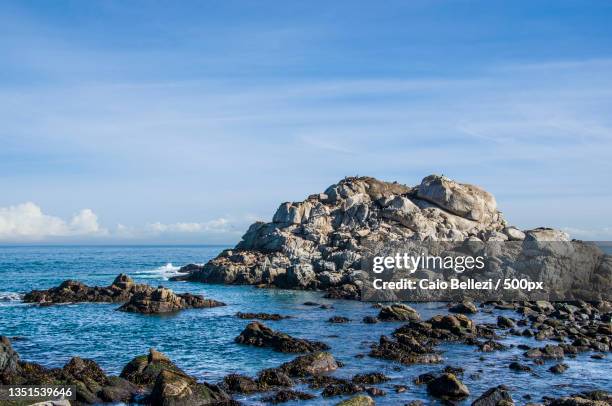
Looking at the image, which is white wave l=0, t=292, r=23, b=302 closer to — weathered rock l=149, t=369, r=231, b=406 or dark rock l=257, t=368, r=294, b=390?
dark rock l=257, t=368, r=294, b=390

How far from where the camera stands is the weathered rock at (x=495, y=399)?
102ft

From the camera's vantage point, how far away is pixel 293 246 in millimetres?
107375

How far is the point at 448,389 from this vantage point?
112ft

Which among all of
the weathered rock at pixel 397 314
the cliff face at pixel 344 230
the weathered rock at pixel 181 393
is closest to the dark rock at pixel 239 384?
the weathered rock at pixel 181 393

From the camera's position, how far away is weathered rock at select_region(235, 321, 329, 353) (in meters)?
46.9

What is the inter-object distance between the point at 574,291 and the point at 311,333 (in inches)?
1756

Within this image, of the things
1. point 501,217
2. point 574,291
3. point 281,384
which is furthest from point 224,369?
point 501,217

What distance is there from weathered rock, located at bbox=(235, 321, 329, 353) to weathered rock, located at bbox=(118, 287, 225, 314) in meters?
21.4

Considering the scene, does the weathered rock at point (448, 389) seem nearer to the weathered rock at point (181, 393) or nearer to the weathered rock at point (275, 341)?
the weathered rock at point (181, 393)

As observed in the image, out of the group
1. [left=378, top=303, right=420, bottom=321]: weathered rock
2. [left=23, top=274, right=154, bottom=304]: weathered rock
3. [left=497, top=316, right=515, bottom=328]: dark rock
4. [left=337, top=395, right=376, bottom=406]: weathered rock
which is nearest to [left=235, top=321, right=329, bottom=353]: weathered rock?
[left=378, top=303, right=420, bottom=321]: weathered rock

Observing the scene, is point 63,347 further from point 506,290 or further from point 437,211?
point 437,211

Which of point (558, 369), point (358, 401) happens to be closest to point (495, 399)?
point (358, 401)

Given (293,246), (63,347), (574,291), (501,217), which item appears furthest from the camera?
(501,217)

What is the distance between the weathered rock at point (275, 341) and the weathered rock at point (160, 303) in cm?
2145
